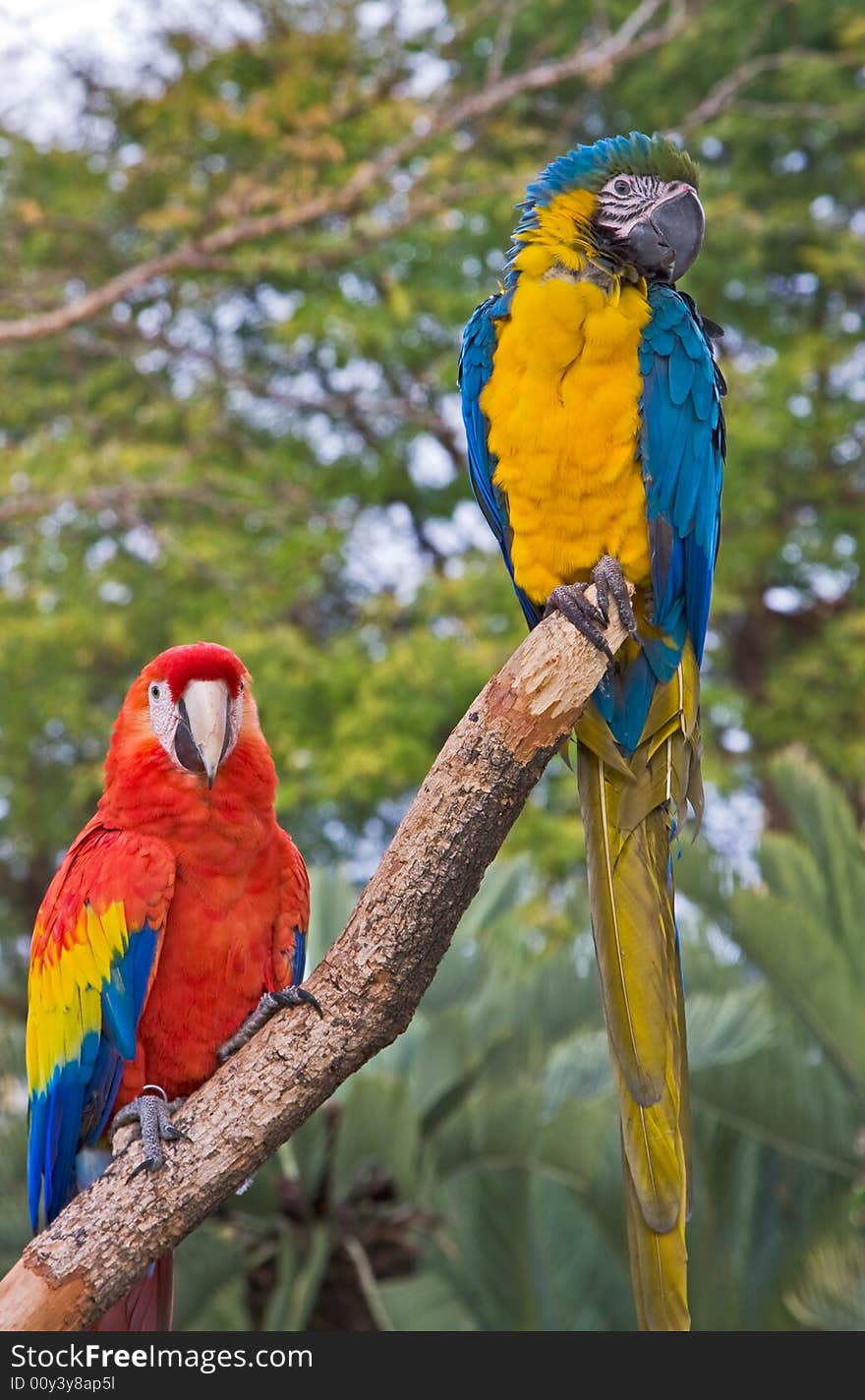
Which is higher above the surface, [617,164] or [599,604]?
[617,164]

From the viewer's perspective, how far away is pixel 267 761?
201 centimetres

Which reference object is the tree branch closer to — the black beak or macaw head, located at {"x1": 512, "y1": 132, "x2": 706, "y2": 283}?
macaw head, located at {"x1": 512, "y1": 132, "x2": 706, "y2": 283}

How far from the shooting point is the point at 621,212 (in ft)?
7.06

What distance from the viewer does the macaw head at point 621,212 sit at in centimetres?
211

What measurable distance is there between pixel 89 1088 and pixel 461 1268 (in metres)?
2.95

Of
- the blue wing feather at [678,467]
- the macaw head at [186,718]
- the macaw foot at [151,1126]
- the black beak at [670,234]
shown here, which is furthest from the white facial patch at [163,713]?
the black beak at [670,234]

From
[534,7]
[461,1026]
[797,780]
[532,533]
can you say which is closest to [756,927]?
[797,780]

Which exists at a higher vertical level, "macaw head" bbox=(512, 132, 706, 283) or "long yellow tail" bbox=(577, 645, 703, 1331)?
"macaw head" bbox=(512, 132, 706, 283)

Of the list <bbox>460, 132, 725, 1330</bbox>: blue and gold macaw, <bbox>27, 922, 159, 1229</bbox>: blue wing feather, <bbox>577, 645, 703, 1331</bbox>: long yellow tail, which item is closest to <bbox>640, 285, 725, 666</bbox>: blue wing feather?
<bbox>460, 132, 725, 1330</bbox>: blue and gold macaw

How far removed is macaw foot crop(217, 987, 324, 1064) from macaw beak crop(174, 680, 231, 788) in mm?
312

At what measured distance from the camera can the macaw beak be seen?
1.80 metres

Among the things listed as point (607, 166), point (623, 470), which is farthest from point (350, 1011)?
point (607, 166)
